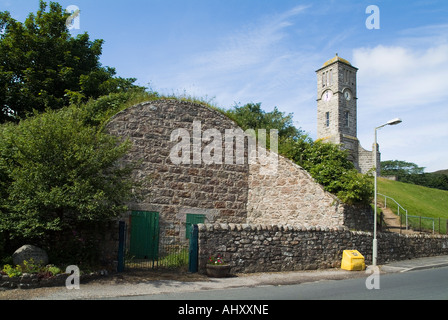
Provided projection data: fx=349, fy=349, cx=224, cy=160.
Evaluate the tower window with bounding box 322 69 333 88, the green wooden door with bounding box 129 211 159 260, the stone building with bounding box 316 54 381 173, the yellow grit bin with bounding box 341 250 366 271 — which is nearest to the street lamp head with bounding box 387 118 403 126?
the yellow grit bin with bounding box 341 250 366 271

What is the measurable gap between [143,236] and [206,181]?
12.2ft

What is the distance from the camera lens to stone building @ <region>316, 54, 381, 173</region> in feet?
169

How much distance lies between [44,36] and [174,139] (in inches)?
517

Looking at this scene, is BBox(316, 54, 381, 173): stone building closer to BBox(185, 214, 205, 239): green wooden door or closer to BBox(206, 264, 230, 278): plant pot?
BBox(185, 214, 205, 239): green wooden door

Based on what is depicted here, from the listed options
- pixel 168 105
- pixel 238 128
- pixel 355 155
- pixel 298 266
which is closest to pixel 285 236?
pixel 298 266

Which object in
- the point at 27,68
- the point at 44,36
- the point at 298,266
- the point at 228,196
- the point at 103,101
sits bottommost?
the point at 298,266

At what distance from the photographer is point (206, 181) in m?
15.7

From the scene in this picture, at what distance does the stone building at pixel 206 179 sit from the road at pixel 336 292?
13.5ft

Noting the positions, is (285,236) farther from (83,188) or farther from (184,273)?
(83,188)

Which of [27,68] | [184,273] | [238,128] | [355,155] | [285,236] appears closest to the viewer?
[184,273]

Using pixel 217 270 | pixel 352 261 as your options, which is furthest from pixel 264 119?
pixel 217 270

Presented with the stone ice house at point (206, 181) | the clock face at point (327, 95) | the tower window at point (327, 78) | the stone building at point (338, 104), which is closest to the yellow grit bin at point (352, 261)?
the stone ice house at point (206, 181)

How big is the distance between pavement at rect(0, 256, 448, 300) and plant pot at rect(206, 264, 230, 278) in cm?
23

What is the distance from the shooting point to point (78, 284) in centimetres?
916
